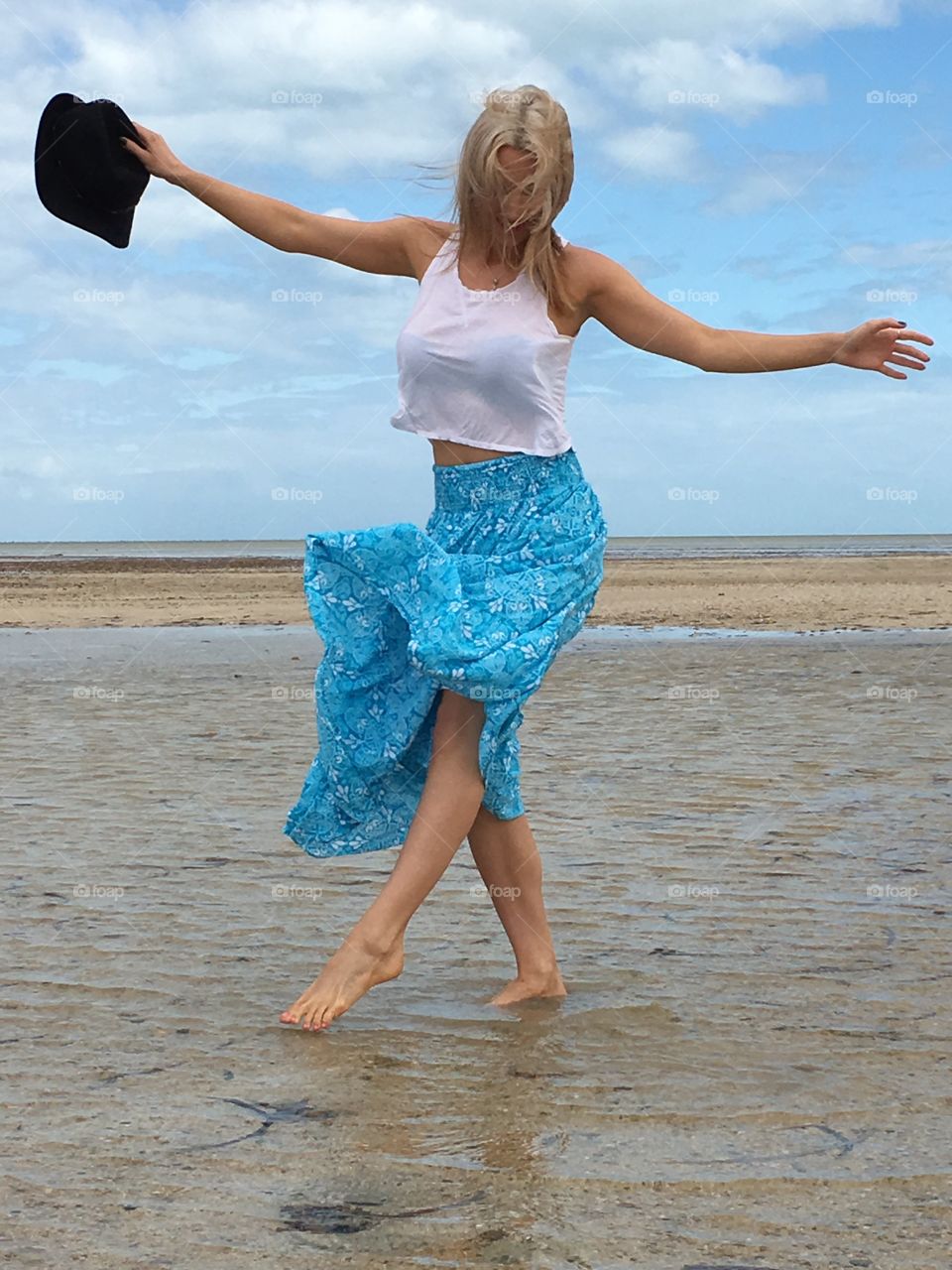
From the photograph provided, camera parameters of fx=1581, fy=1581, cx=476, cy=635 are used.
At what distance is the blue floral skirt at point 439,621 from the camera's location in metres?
3.14

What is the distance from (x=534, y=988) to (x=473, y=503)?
1.06 metres

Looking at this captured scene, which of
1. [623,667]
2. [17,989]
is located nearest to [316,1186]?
[17,989]

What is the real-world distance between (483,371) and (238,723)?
498 cm

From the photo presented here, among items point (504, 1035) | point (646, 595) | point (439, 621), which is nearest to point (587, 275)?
point (439, 621)

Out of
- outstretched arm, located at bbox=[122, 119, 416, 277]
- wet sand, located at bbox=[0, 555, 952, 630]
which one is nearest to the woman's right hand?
outstretched arm, located at bbox=[122, 119, 416, 277]

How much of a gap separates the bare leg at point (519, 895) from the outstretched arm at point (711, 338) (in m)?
1.06

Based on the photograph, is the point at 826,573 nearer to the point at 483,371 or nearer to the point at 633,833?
the point at 633,833

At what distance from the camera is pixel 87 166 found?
3.35 m

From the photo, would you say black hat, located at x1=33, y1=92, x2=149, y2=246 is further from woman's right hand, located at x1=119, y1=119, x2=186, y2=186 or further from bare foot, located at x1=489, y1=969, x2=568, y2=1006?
bare foot, located at x1=489, y1=969, x2=568, y2=1006

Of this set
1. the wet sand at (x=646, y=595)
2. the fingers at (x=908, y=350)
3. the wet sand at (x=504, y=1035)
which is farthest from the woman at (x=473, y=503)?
the wet sand at (x=646, y=595)

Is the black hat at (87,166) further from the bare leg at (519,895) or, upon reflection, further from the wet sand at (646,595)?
the wet sand at (646,595)

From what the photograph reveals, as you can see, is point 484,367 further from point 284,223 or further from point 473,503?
point 284,223

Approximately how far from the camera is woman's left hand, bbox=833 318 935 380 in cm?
326

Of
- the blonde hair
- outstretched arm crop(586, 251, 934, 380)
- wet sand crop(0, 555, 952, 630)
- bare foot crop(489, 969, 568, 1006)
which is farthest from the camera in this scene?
wet sand crop(0, 555, 952, 630)
